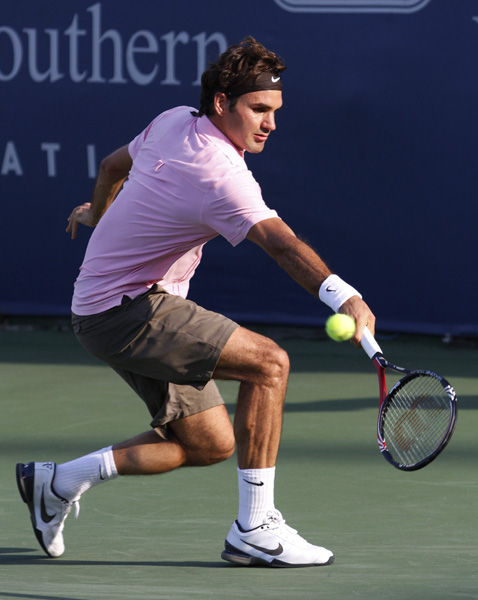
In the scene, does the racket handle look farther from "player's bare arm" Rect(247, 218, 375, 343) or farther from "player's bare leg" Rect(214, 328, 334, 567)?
"player's bare leg" Rect(214, 328, 334, 567)

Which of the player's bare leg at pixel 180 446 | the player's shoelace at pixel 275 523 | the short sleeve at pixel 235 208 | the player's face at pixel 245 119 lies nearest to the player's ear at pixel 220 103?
the player's face at pixel 245 119

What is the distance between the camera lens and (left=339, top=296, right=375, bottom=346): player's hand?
9.77ft

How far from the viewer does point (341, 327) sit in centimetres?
296

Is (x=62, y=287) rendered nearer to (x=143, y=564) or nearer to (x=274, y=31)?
(x=274, y=31)

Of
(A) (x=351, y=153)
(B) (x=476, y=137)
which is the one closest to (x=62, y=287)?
(A) (x=351, y=153)

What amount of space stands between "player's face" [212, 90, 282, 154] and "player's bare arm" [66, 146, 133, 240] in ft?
1.63

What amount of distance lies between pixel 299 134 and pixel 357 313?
4.18m

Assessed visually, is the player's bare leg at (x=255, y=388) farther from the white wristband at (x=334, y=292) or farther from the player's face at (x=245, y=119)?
the player's face at (x=245, y=119)

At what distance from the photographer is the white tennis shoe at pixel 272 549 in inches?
130

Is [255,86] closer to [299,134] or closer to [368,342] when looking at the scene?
[368,342]

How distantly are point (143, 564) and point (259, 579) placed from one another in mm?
329

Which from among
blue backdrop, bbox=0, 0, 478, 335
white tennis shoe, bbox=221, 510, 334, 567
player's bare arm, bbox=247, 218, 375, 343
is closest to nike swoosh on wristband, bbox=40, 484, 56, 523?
white tennis shoe, bbox=221, 510, 334, 567

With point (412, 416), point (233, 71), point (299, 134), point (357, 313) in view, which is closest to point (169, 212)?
point (233, 71)

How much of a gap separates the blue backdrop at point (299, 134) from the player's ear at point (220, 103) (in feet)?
11.8
